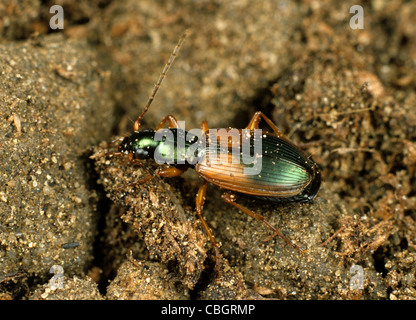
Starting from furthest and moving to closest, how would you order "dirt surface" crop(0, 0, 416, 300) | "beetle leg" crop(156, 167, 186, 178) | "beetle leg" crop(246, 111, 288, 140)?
1. "beetle leg" crop(246, 111, 288, 140)
2. "beetle leg" crop(156, 167, 186, 178)
3. "dirt surface" crop(0, 0, 416, 300)

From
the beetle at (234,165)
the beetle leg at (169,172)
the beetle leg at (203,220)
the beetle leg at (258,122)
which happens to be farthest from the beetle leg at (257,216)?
the beetle leg at (258,122)

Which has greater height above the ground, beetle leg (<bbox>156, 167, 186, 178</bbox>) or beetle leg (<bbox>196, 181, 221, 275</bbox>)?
beetle leg (<bbox>156, 167, 186, 178</bbox>)

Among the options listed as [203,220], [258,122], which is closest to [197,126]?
[258,122]

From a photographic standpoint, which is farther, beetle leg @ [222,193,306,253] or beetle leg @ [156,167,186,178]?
beetle leg @ [156,167,186,178]

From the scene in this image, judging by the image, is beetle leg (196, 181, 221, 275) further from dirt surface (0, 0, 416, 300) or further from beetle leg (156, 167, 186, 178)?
beetle leg (156, 167, 186, 178)

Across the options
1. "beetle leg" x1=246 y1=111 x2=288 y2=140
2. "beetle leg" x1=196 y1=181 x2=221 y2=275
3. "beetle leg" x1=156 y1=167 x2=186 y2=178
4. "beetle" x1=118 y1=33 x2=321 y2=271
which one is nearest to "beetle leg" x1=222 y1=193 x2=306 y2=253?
"beetle" x1=118 y1=33 x2=321 y2=271
